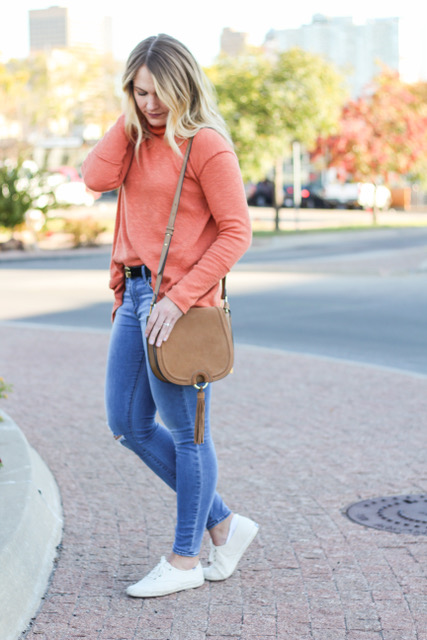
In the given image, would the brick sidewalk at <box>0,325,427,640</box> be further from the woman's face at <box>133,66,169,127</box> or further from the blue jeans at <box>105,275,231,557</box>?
the woman's face at <box>133,66,169,127</box>

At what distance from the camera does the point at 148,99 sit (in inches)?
133

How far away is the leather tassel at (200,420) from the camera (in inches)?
136

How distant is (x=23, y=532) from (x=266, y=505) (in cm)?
128

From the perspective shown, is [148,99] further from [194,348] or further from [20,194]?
[20,194]

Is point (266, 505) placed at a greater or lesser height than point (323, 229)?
greater

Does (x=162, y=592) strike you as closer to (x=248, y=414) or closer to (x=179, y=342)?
(x=179, y=342)

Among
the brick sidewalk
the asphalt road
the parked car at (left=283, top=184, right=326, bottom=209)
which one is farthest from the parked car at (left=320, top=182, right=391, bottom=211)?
the brick sidewalk

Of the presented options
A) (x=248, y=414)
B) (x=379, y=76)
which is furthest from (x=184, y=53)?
(x=379, y=76)

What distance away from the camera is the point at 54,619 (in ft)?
11.0

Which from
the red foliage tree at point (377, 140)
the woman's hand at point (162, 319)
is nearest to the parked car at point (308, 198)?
the red foliage tree at point (377, 140)

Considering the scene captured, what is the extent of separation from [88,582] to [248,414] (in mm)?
3012

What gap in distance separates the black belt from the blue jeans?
0.05 feet

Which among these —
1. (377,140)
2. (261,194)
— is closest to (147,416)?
(377,140)

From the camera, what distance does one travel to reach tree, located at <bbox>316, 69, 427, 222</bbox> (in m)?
34.9
